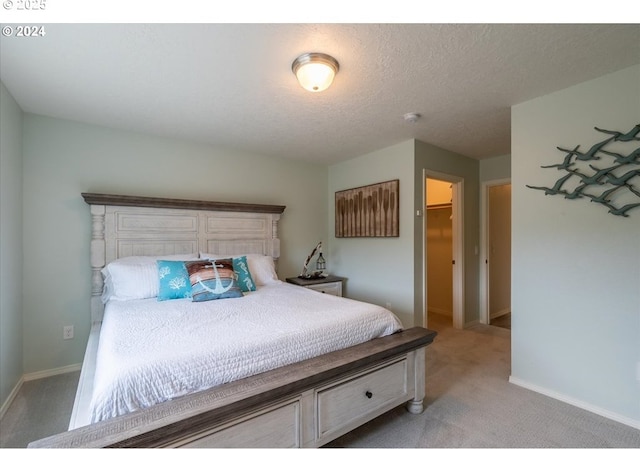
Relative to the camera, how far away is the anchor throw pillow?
7.80ft

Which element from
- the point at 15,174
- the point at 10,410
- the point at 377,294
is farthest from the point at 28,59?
the point at 377,294

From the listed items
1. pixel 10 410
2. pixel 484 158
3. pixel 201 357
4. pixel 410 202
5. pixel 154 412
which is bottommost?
pixel 10 410

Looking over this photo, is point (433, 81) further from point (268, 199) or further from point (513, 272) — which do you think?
point (268, 199)

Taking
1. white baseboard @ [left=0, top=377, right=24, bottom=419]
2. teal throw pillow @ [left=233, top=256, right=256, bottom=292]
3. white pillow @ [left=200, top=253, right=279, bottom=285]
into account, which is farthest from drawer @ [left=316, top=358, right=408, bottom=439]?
white baseboard @ [left=0, top=377, right=24, bottom=419]

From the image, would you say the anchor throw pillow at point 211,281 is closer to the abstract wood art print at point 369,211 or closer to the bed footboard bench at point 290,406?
the bed footboard bench at point 290,406

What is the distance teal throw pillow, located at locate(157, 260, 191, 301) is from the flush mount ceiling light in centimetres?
180

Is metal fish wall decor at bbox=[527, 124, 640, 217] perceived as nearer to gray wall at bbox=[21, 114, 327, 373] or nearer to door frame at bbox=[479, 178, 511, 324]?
door frame at bbox=[479, 178, 511, 324]

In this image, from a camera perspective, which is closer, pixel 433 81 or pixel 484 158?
pixel 433 81

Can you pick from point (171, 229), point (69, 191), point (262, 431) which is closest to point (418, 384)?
point (262, 431)

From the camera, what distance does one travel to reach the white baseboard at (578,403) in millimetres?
1932

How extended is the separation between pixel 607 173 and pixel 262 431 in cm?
261

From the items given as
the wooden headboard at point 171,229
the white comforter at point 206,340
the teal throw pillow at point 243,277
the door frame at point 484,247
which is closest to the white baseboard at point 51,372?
the wooden headboard at point 171,229

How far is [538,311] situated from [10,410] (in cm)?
394

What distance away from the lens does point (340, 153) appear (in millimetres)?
3900
